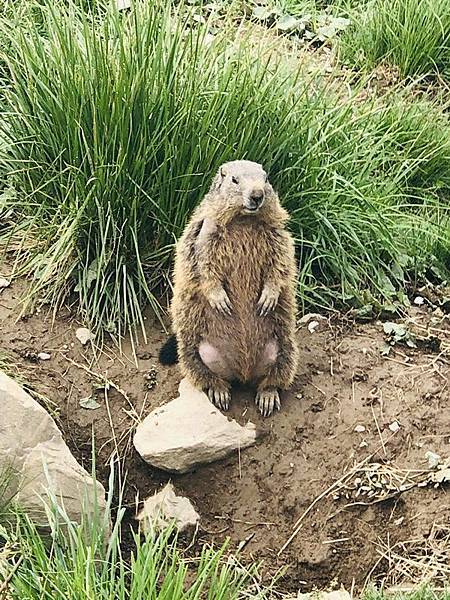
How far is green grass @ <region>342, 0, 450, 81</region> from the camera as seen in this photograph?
6.18m

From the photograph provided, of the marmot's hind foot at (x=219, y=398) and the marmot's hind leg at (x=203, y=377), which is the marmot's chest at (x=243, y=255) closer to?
the marmot's hind leg at (x=203, y=377)

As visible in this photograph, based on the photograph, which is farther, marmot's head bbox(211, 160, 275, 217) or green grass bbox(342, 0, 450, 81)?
green grass bbox(342, 0, 450, 81)

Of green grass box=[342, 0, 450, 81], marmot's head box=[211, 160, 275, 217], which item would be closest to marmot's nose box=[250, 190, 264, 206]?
marmot's head box=[211, 160, 275, 217]

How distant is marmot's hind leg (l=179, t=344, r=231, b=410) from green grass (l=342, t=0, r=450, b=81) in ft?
8.85

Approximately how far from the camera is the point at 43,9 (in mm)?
5086

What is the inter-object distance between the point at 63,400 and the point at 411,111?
261cm

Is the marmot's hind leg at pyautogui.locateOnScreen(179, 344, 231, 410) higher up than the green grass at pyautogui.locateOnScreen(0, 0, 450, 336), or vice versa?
the green grass at pyautogui.locateOnScreen(0, 0, 450, 336)

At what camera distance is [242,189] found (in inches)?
153

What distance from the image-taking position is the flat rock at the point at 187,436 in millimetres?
3979

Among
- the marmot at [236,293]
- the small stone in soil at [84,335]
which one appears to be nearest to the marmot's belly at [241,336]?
the marmot at [236,293]

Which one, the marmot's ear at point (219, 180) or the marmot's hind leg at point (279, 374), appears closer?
the marmot's ear at point (219, 180)

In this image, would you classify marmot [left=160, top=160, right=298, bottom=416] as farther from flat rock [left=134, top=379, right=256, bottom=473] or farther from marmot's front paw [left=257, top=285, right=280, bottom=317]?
flat rock [left=134, top=379, right=256, bottom=473]

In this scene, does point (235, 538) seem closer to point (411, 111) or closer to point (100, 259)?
Answer: point (100, 259)

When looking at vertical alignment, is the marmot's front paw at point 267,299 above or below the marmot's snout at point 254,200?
below
